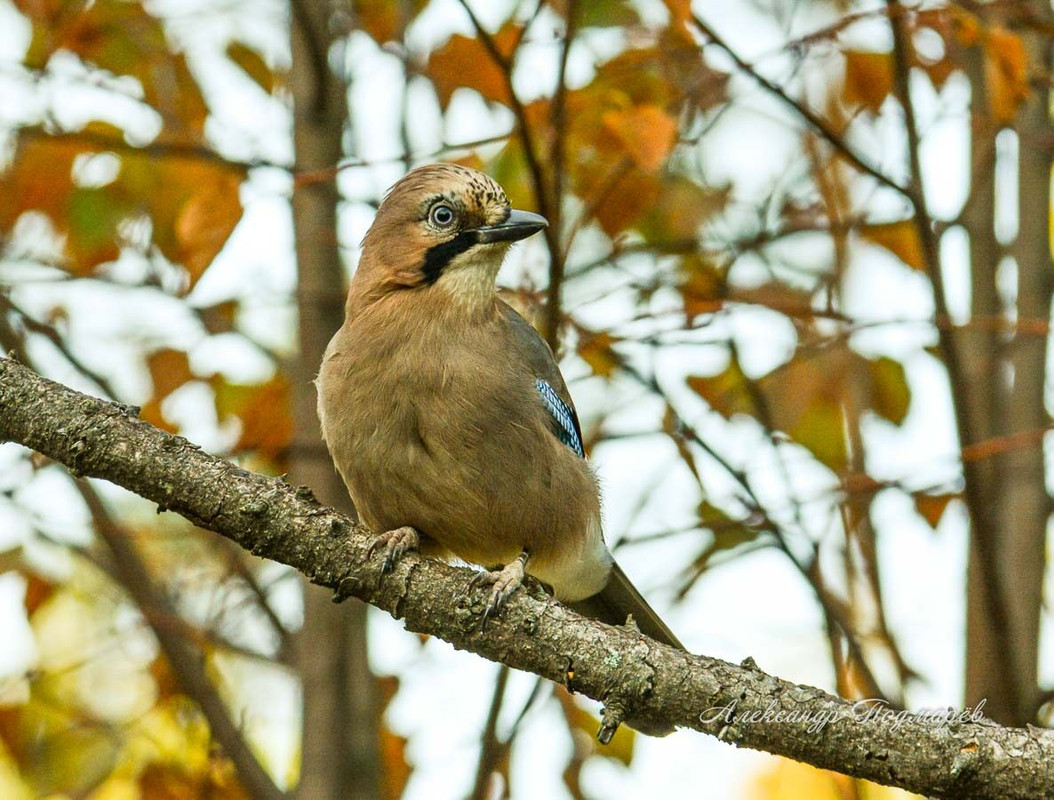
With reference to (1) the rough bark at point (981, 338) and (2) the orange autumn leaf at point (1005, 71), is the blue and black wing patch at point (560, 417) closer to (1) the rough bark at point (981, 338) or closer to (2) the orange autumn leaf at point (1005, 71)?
(1) the rough bark at point (981, 338)

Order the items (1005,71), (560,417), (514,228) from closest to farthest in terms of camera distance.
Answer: (1005,71), (514,228), (560,417)

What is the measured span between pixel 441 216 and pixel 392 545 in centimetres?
181

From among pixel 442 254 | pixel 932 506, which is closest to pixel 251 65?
pixel 442 254

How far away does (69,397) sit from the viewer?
4.13 meters

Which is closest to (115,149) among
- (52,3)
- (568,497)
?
(52,3)

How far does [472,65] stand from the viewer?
219 inches

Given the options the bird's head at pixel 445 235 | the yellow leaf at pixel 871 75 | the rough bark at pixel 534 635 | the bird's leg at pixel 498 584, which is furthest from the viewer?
the yellow leaf at pixel 871 75

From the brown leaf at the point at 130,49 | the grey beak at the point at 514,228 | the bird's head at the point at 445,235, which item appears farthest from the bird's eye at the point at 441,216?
the brown leaf at the point at 130,49

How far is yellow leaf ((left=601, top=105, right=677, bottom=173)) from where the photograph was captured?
16.2 ft

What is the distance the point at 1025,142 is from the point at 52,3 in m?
4.81

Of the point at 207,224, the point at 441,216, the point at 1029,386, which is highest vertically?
the point at 1029,386

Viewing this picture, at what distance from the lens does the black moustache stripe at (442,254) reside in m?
5.71

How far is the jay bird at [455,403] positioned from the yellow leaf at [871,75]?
1.70 meters

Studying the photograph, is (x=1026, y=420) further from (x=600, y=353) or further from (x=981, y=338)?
(x=600, y=353)
